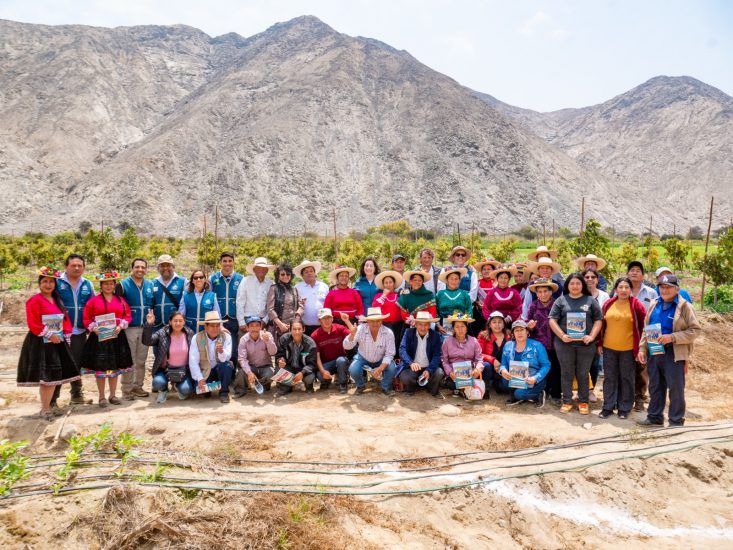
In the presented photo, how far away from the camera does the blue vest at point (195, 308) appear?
681 centimetres

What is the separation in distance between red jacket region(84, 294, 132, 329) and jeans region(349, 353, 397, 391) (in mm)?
3016

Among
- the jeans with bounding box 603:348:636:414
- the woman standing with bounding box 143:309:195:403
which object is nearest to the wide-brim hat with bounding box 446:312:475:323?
the jeans with bounding box 603:348:636:414

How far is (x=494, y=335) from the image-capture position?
6.71 meters

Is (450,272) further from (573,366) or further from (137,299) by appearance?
(137,299)

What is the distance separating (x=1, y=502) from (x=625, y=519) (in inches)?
199

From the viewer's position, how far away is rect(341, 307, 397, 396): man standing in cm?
664

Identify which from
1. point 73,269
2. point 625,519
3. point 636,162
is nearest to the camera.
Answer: point 625,519

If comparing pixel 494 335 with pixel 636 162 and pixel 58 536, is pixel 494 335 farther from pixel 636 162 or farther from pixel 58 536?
pixel 636 162

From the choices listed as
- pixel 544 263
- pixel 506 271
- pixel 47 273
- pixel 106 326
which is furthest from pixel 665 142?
pixel 47 273

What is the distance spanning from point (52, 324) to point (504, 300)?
5653 mm

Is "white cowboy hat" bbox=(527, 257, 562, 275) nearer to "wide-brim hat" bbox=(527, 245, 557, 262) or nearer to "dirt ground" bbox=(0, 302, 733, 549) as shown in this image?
"wide-brim hat" bbox=(527, 245, 557, 262)

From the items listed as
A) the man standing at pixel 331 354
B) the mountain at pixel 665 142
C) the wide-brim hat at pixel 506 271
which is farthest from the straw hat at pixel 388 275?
the mountain at pixel 665 142

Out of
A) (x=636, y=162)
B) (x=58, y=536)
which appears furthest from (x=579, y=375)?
(x=636, y=162)

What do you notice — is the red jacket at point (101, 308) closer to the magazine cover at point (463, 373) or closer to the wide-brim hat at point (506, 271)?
the magazine cover at point (463, 373)
